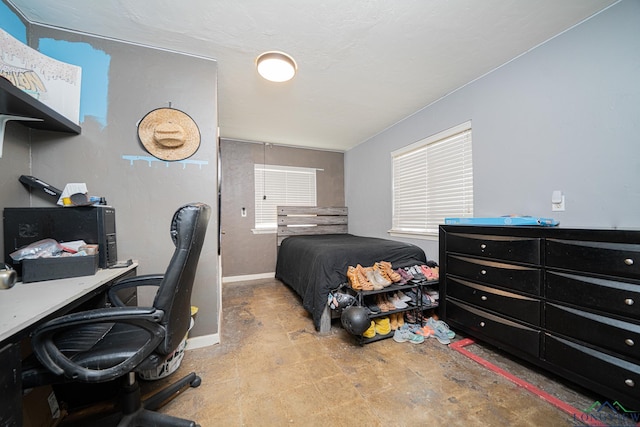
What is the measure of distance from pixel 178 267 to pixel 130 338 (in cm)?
45

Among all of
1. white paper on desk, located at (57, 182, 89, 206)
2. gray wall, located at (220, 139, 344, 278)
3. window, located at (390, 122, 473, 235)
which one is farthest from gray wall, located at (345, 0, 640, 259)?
white paper on desk, located at (57, 182, 89, 206)

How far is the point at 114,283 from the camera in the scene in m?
1.34

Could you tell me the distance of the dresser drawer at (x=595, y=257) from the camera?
117 cm

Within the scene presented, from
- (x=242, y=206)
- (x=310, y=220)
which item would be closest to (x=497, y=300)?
(x=310, y=220)

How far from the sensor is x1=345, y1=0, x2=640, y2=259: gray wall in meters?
1.44

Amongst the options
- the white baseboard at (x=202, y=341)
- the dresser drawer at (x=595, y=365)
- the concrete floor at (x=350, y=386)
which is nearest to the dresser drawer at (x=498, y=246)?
the dresser drawer at (x=595, y=365)

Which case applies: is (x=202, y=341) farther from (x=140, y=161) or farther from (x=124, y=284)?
(x=140, y=161)

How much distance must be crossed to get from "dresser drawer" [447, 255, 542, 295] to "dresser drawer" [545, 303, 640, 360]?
0.51 ft

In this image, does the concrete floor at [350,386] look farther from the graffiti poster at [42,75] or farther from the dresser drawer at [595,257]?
the graffiti poster at [42,75]

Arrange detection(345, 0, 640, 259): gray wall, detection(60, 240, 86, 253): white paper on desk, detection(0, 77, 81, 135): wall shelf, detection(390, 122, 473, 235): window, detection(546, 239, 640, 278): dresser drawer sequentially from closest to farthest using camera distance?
1. detection(0, 77, 81, 135): wall shelf
2. detection(546, 239, 640, 278): dresser drawer
3. detection(60, 240, 86, 253): white paper on desk
4. detection(345, 0, 640, 259): gray wall
5. detection(390, 122, 473, 235): window

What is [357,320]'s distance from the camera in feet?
5.99

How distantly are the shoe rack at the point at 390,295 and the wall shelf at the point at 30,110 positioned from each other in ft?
7.87

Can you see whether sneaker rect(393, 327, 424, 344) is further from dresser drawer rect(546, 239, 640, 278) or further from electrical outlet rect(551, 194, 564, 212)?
electrical outlet rect(551, 194, 564, 212)

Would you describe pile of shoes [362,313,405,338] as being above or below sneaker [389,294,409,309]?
below
